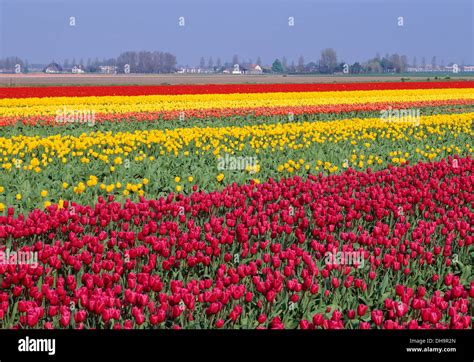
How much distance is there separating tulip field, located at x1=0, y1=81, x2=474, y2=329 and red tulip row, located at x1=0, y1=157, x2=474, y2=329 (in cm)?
2

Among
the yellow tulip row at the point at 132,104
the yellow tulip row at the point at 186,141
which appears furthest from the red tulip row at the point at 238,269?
the yellow tulip row at the point at 132,104

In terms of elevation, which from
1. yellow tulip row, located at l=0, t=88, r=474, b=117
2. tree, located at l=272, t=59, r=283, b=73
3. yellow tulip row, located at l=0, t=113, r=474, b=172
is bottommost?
yellow tulip row, located at l=0, t=113, r=474, b=172

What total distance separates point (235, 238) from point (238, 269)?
1.81 m

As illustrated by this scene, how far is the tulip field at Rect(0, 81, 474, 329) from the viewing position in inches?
A: 175

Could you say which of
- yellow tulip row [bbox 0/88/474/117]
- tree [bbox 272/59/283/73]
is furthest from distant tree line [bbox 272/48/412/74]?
yellow tulip row [bbox 0/88/474/117]

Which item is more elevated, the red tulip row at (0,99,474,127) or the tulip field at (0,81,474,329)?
the red tulip row at (0,99,474,127)

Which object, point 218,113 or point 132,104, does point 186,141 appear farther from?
point 132,104

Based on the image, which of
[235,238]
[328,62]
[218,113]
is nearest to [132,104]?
[218,113]

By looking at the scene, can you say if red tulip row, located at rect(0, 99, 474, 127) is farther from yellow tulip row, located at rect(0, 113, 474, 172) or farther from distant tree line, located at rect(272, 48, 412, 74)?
distant tree line, located at rect(272, 48, 412, 74)

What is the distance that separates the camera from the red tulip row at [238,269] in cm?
431

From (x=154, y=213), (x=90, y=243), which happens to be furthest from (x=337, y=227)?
(x=90, y=243)

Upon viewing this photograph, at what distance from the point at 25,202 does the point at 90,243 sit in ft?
12.4

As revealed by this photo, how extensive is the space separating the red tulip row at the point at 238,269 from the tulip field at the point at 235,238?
0.02 m

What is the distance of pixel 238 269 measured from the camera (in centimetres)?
494
